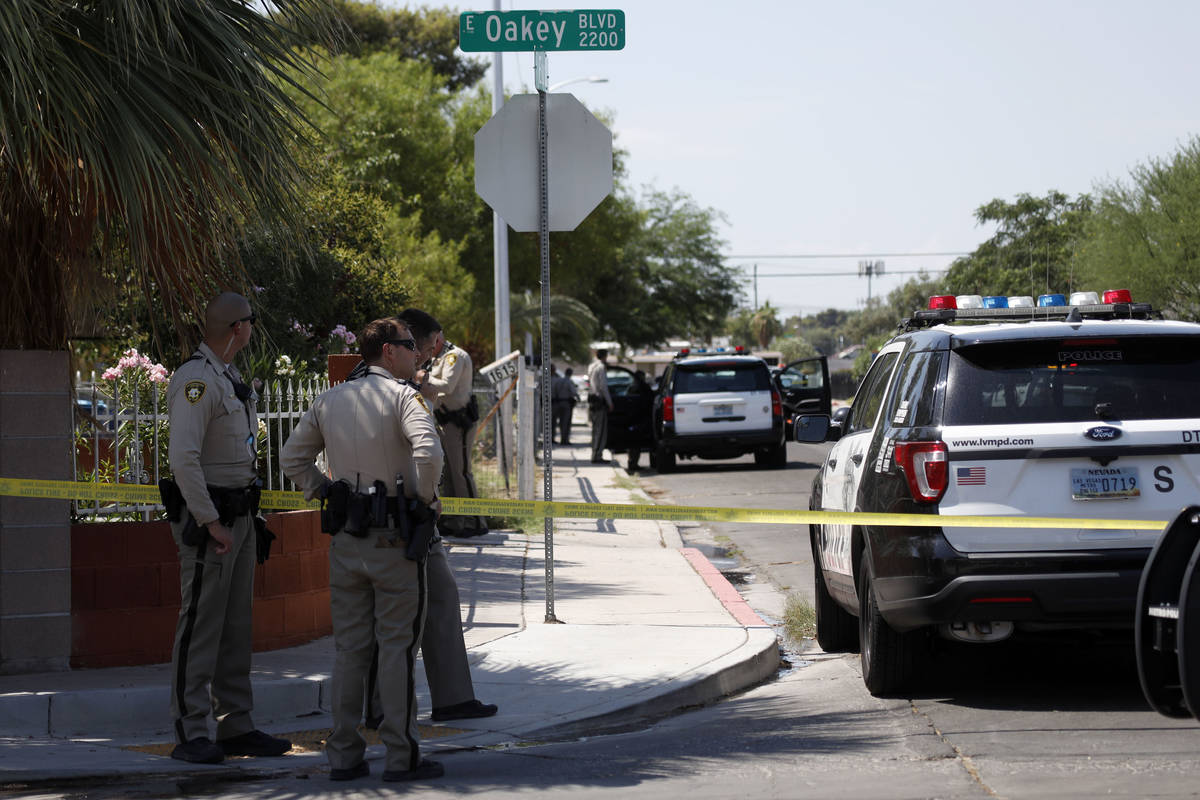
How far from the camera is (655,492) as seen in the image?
19.1 m

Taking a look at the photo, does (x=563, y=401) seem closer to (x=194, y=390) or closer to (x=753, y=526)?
(x=753, y=526)

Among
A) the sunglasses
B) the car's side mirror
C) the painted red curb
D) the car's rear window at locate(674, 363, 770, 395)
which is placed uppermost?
the car's rear window at locate(674, 363, 770, 395)

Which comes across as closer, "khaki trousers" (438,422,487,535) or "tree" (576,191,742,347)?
"khaki trousers" (438,422,487,535)

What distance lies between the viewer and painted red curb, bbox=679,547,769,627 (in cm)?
896

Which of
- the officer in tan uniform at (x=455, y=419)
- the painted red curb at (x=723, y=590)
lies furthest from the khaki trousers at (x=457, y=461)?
the painted red curb at (x=723, y=590)

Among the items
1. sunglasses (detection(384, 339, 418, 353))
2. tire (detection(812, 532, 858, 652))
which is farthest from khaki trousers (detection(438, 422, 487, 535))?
sunglasses (detection(384, 339, 418, 353))

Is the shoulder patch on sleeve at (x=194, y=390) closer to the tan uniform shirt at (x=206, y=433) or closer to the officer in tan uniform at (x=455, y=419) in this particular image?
the tan uniform shirt at (x=206, y=433)

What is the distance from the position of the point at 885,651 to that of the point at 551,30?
4.24m

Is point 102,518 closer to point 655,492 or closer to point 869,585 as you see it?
point 869,585

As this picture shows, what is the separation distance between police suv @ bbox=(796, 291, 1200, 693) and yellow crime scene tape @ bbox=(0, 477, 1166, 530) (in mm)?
42

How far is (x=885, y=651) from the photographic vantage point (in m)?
6.70

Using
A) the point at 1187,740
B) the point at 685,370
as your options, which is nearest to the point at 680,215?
the point at 685,370

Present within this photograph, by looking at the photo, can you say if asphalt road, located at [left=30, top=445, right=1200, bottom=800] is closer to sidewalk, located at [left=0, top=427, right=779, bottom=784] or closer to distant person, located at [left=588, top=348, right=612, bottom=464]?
sidewalk, located at [left=0, top=427, right=779, bottom=784]

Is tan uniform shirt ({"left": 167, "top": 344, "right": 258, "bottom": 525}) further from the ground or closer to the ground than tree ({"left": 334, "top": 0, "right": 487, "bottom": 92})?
closer to the ground
